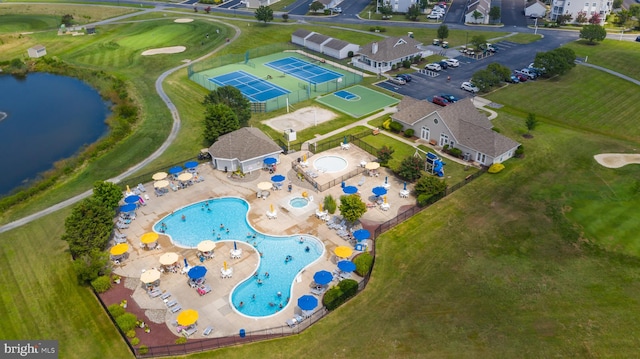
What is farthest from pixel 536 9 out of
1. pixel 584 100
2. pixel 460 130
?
pixel 460 130

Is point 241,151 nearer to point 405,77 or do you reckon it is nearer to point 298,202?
point 298,202

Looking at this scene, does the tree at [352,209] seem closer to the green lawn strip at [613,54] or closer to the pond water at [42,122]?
the pond water at [42,122]

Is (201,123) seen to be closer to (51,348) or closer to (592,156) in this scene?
(51,348)

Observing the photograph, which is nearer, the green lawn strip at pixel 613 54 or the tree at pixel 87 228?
the tree at pixel 87 228

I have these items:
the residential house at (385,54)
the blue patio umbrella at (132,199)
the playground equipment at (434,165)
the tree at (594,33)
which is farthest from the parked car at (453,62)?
the blue patio umbrella at (132,199)

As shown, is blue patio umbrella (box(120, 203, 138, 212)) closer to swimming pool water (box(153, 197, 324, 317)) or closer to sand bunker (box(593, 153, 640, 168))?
swimming pool water (box(153, 197, 324, 317))

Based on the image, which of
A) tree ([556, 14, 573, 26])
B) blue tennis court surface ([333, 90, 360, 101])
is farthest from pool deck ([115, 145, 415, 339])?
tree ([556, 14, 573, 26])
